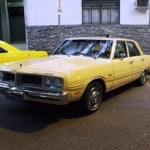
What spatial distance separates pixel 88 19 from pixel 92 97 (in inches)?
368

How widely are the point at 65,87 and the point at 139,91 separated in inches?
125

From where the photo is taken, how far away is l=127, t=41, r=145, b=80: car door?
7734mm

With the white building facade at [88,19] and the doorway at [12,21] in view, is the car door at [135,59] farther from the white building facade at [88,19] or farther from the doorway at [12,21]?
the doorway at [12,21]

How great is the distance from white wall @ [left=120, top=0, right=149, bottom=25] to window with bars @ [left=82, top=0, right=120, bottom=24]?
26cm

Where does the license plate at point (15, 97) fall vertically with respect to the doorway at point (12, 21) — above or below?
below

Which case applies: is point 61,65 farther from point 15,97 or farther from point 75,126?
point 75,126

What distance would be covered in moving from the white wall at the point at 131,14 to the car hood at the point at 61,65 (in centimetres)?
838

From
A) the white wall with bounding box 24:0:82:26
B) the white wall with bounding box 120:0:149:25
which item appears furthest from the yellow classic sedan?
the white wall with bounding box 24:0:82:26

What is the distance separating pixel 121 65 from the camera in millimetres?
7027

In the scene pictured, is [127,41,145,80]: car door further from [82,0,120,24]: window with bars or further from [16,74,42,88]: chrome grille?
[82,0,120,24]: window with bars

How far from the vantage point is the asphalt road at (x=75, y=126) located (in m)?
4.62

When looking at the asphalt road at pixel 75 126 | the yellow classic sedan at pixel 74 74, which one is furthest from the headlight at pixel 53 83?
the asphalt road at pixel 75 126

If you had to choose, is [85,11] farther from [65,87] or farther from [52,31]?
[65,87]

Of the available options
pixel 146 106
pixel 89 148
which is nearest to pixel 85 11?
pixel 146 106
